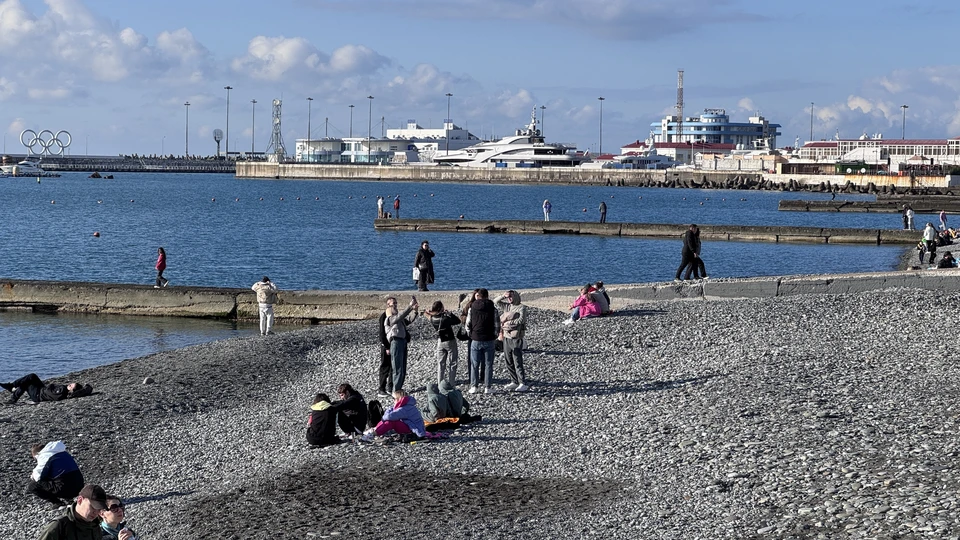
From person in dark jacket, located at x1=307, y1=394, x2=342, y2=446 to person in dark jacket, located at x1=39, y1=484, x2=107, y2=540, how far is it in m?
5.16

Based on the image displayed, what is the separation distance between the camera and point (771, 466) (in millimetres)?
11234

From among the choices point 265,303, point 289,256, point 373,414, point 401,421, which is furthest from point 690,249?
point 289,256

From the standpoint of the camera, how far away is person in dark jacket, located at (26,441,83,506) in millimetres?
11461

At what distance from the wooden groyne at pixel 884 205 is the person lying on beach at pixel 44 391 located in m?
67.1

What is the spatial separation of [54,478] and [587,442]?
17.7ft

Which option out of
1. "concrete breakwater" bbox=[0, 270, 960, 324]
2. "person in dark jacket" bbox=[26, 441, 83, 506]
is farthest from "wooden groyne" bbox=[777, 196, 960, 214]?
"person in dark jacket" bbox=[26, 441, 83, 506]

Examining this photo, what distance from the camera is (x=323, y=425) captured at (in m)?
13.4

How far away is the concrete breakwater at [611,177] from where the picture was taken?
113 metres

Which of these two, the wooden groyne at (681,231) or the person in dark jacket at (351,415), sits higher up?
the wooden groyne at (681,231)

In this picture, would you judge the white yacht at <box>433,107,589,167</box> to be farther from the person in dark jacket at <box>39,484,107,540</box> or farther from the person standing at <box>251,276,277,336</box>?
the person in dark jacket at <box>39,484,107,540</box>

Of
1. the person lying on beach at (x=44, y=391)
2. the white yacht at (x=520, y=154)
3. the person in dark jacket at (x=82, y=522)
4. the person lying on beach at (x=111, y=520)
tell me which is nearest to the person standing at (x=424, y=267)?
the person lying on beach at (x=44, y=391)

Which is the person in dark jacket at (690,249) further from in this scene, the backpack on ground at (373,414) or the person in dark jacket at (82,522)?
the person in dark jacket at (82,522)

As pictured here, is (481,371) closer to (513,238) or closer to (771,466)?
(771,466)

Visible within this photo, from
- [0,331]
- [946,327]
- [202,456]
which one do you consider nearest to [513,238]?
[0,331]
